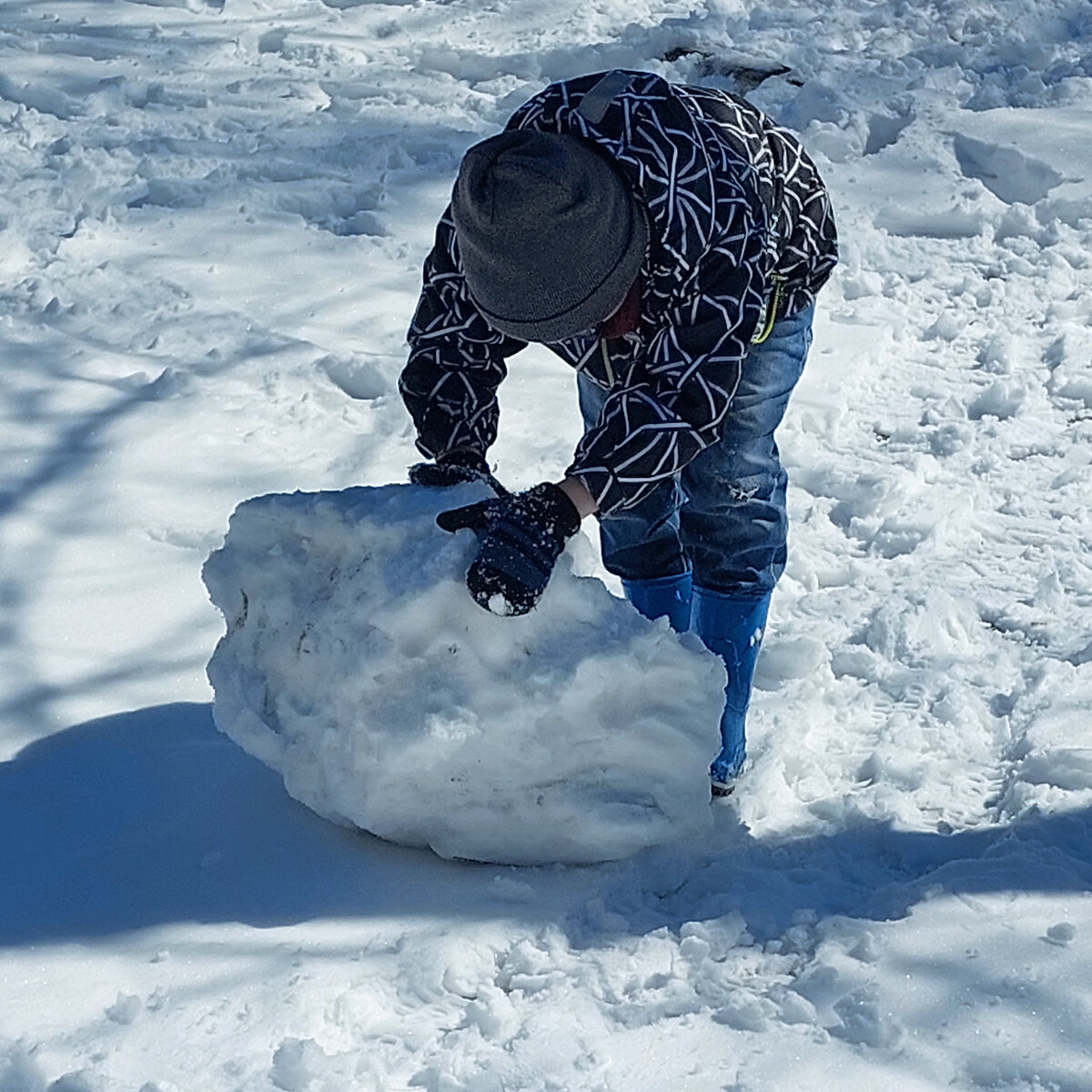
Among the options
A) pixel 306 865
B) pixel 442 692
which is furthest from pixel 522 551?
pixel 306 865

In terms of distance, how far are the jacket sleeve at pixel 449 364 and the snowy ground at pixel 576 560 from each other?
0.33 meters

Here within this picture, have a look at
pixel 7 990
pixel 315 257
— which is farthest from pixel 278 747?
pixel 315 257

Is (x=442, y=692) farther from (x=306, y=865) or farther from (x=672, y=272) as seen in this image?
(x=672, y=272)

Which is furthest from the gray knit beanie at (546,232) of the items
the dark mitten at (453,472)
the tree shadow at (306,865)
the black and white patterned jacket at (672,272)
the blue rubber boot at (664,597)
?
the tree shadow at (306,865)

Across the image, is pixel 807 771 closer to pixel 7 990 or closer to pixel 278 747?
pixel 278 747

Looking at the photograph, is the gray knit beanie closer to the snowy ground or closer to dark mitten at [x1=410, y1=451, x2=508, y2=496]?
dark mitten at [x1=410, y1=451, x2=508, y2=496]

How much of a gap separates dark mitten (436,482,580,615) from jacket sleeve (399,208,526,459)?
39 centimetres

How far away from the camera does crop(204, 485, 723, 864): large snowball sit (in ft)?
7.65

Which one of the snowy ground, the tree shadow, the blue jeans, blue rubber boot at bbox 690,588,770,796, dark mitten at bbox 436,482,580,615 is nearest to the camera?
the snowy ground

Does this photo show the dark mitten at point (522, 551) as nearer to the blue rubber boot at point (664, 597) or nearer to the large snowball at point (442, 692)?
the large snowball at point (442, 692)

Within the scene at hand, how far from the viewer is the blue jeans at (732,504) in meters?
2.69

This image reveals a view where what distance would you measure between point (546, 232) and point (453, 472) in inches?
22.8

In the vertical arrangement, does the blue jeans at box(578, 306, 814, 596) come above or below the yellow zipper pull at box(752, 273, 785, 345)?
below

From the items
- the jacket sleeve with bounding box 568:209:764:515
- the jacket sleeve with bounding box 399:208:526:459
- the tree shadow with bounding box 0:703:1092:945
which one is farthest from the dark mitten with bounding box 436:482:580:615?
the tree shadow with bounding box 0:703:1092:945
